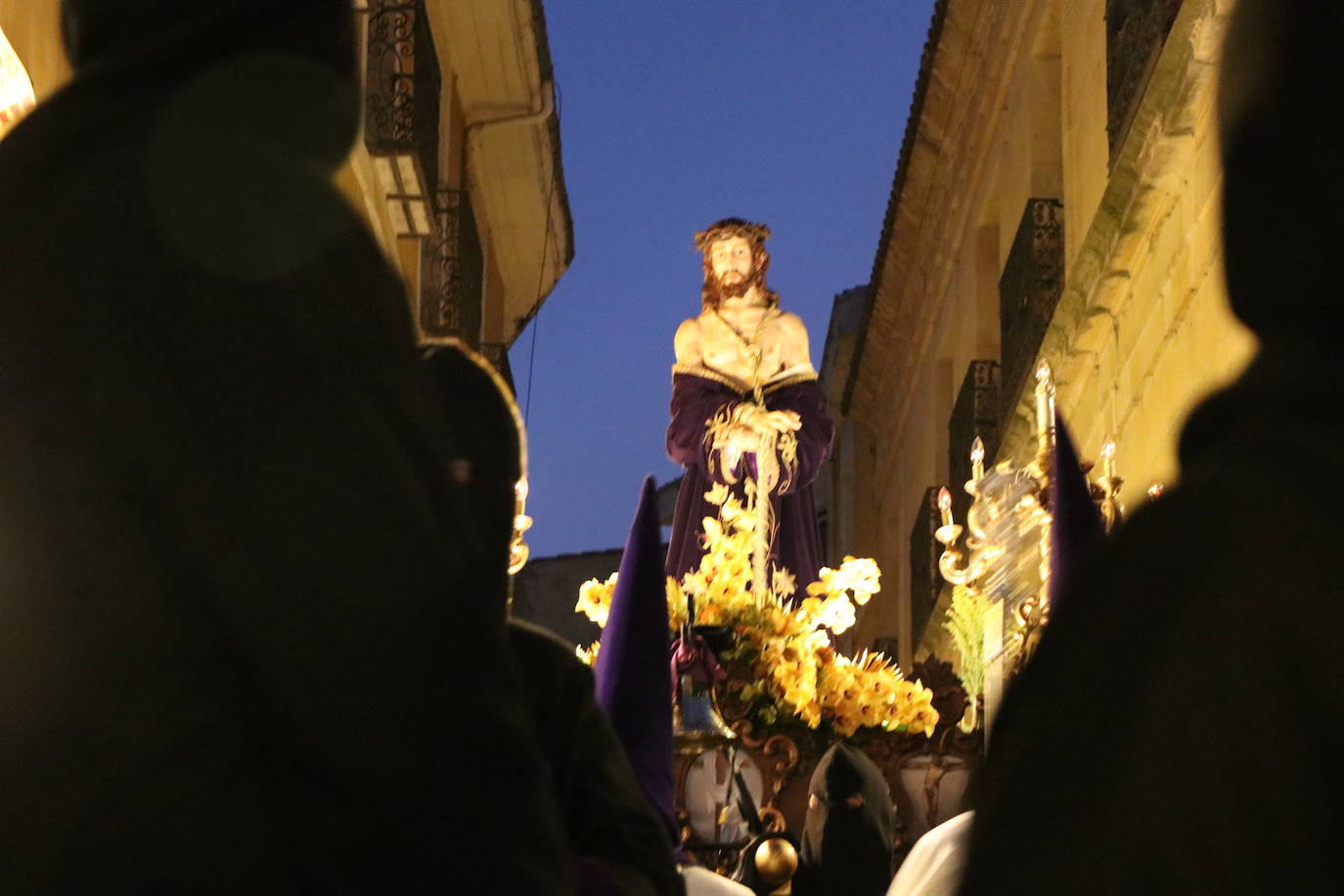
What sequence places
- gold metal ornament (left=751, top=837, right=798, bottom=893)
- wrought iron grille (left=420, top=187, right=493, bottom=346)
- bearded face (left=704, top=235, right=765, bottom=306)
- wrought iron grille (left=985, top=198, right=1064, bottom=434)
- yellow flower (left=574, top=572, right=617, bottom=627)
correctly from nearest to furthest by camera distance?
gold metal ornament (left=751, top=837, right=798, bottom=893)
yellow flower (left=574, top=572, right=617, bottom=627)
bearded face (left=704, top=235, right=765, bottom=306)
wrought iron grille (left=985, top=198, right=1064, bottom=434)
wrought iron grille (left=420, top=187, right=493, bottom=346)

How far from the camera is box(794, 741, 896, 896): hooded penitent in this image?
4.88 m

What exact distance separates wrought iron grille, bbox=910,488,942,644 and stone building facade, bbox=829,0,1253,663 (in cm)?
5

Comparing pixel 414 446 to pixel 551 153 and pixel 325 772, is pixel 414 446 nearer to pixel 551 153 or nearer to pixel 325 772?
pixel 325 772

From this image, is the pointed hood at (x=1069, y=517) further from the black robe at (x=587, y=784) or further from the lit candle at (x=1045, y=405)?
the lit candle at (x=1045, y=405)

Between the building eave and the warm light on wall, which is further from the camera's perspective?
the building eave

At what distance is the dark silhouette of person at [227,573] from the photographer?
66.2 inches

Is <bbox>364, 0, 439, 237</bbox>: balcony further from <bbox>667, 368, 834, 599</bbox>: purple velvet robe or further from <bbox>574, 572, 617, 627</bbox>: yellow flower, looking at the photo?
<bbox>574, 572, 617, 627</bbox>: yellow flower

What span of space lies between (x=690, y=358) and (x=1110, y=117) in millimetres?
2259

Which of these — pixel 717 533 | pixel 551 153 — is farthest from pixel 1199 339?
pixel 551 153

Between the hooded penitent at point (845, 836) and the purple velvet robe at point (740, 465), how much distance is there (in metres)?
5.08

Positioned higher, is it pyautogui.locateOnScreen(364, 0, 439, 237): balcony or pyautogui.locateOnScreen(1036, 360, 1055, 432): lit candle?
pyautogui.locateOnScreen(364, 0, 439, 237): balcony

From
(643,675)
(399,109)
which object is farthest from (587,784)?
(399,109)

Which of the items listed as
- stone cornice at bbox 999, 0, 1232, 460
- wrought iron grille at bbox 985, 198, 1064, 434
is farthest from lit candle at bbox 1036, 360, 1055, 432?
wrought iron grille at bbox 985, 198, 1064, 434

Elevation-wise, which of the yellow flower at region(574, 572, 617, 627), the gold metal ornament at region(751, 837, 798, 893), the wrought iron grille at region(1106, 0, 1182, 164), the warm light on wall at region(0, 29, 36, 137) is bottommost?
the gold metal ornament at region(751, 837, 798, 893)
